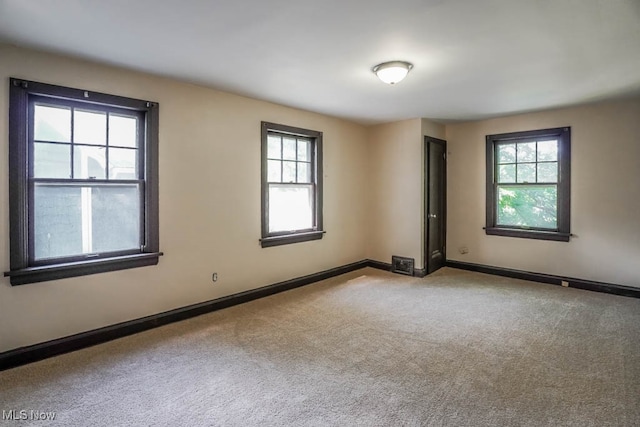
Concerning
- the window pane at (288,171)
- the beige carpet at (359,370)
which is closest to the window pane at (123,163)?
the beige carpet at (359,370)

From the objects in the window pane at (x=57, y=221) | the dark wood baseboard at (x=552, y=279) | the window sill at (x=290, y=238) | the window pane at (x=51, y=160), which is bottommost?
the dark wood baseboard at (x=552, y=279)

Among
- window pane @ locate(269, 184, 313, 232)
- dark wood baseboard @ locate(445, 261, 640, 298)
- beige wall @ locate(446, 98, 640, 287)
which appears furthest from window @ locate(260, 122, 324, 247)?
beige wall @ locate(446, 98, 640, 287)

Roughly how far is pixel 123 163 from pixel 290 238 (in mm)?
2181

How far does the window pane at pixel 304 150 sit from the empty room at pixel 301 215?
0.06m

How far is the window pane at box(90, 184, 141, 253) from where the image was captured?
118 inches

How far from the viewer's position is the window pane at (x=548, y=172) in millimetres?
4715

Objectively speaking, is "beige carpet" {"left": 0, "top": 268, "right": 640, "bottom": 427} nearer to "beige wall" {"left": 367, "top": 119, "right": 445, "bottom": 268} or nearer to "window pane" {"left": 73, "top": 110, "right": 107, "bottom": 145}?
"beige wall" {"left": 367, "top": 119, "right": 445, "bottom": 268}

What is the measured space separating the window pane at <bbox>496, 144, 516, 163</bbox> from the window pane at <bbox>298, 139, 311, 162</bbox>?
2974mm

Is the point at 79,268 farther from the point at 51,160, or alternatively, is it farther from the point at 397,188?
A: the point at 397,188

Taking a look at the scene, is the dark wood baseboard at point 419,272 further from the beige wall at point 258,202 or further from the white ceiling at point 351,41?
the white ceiling at point 351,41

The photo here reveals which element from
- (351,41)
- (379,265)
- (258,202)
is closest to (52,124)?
(258,202)

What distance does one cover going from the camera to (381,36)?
8.10 ft

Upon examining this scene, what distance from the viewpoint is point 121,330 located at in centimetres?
304

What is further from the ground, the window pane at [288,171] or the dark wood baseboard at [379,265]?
the window pane at [288,171]
